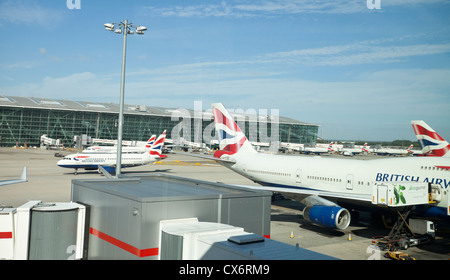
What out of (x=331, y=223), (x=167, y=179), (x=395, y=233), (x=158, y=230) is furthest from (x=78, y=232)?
(x=395, y=233)

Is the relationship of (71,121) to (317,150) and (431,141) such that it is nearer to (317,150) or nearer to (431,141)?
(317,150)

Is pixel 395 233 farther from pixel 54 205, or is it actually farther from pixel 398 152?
pixel 398 152

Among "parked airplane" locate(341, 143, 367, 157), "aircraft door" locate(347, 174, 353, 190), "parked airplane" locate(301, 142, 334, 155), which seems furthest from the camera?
"parked airplane" locate(301, 142, 334, 155)

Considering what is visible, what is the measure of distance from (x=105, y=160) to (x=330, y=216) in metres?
45.5

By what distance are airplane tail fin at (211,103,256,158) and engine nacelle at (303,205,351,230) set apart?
14107 mm

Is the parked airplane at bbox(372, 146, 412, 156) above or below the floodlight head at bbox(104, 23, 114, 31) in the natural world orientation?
below

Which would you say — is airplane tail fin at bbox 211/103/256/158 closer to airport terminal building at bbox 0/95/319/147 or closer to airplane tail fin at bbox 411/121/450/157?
airplane tail fin at bbox 411/121/450/157

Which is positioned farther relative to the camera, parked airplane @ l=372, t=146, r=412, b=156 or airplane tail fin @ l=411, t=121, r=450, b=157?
parked airplane @ l=372, t=146, r=412, b=156

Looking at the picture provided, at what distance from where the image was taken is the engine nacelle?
2380 centimetres

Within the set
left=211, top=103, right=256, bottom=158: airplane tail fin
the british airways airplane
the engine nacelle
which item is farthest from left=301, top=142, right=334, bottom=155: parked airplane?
the engine nacelle

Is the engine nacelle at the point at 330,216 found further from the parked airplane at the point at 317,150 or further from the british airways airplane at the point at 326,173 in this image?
the parked airplane at the point at 317,150

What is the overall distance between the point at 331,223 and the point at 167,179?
1110 centimetres

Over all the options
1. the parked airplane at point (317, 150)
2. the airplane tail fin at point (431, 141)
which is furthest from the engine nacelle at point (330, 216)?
the parked airplane at point (317, 150)

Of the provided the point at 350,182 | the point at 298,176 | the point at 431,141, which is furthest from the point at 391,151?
the point at 350,182
